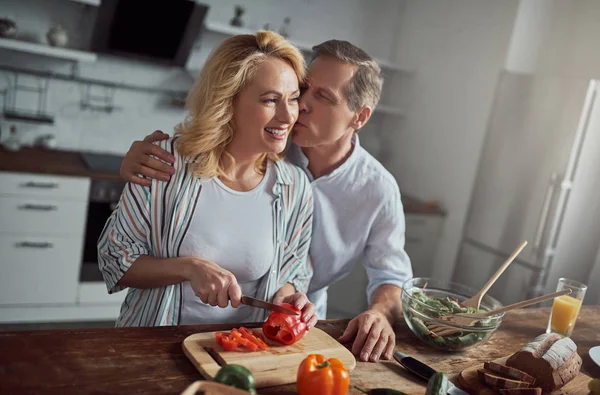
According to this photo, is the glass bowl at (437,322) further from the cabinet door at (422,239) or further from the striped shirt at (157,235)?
the cabinet door at (422,239)

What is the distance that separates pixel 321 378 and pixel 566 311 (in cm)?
112

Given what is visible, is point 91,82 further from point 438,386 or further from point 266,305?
point 438,386

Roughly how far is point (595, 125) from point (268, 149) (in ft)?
7.66

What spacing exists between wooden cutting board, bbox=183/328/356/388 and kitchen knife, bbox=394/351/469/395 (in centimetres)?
13

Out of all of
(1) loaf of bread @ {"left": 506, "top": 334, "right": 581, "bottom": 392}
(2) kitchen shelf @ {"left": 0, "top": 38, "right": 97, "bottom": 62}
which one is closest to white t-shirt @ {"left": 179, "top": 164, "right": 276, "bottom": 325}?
(1) loaf of bread @ {"left": 506, "top": 334, "right": 581, "bottom": 392}

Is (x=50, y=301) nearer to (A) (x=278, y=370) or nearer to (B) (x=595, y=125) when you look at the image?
(A) (x=278, y=370)

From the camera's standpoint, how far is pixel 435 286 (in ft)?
6.32

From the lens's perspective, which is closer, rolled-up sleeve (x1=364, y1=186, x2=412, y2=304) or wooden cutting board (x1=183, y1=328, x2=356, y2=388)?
wooden cutting board (x1=183, y1=328, x2=356, y2=388)

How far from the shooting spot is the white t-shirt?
1677 millimetres

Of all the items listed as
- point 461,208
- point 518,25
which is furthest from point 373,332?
point 518,25

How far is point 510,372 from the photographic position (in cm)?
143

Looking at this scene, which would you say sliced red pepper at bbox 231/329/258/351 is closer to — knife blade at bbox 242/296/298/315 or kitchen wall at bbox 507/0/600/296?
knife blade at bbox 242/296/298/315

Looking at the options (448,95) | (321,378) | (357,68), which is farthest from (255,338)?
(448,95)

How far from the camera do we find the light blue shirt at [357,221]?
205 centimetres
